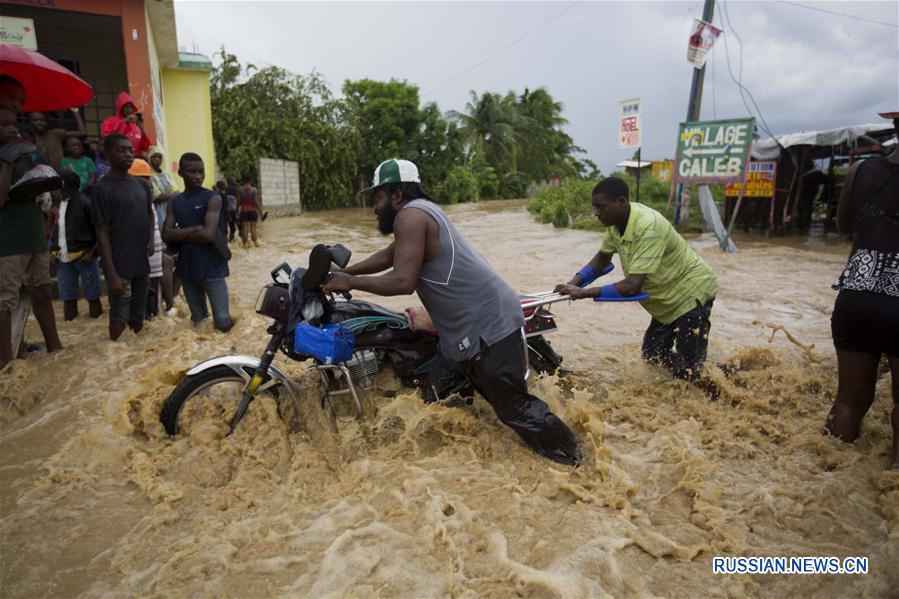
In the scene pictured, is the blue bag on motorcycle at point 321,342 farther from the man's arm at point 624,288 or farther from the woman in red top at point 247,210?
the woman in red top at point 247,210

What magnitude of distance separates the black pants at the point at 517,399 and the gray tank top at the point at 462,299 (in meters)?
0.07

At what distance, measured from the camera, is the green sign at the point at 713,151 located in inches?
452

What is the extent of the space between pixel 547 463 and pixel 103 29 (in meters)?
10.3

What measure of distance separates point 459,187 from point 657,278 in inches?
1087

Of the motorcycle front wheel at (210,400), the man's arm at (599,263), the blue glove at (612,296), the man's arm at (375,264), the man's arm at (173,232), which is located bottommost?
the motorcycle front wheel at (210,400)

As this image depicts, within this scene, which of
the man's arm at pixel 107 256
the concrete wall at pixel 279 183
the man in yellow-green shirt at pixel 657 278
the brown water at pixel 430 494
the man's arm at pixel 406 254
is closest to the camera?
the brown water at pixel 430 494

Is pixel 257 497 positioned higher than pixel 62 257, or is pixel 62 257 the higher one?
pixel 62 257

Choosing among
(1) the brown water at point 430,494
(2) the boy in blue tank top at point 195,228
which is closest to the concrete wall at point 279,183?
(2) the boy in blue tank top at point 195,228

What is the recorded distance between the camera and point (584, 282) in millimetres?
4188

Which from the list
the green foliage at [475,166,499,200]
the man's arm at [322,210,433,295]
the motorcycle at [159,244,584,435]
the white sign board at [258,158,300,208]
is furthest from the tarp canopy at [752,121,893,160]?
the green foliage at [475,166,499,200]

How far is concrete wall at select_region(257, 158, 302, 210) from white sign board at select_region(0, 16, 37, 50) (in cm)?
1225

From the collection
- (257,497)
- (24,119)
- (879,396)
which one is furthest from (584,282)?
(24,119)

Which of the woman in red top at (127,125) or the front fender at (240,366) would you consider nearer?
the front fender at (240,366)

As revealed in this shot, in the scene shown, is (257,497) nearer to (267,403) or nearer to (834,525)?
(267,403)
